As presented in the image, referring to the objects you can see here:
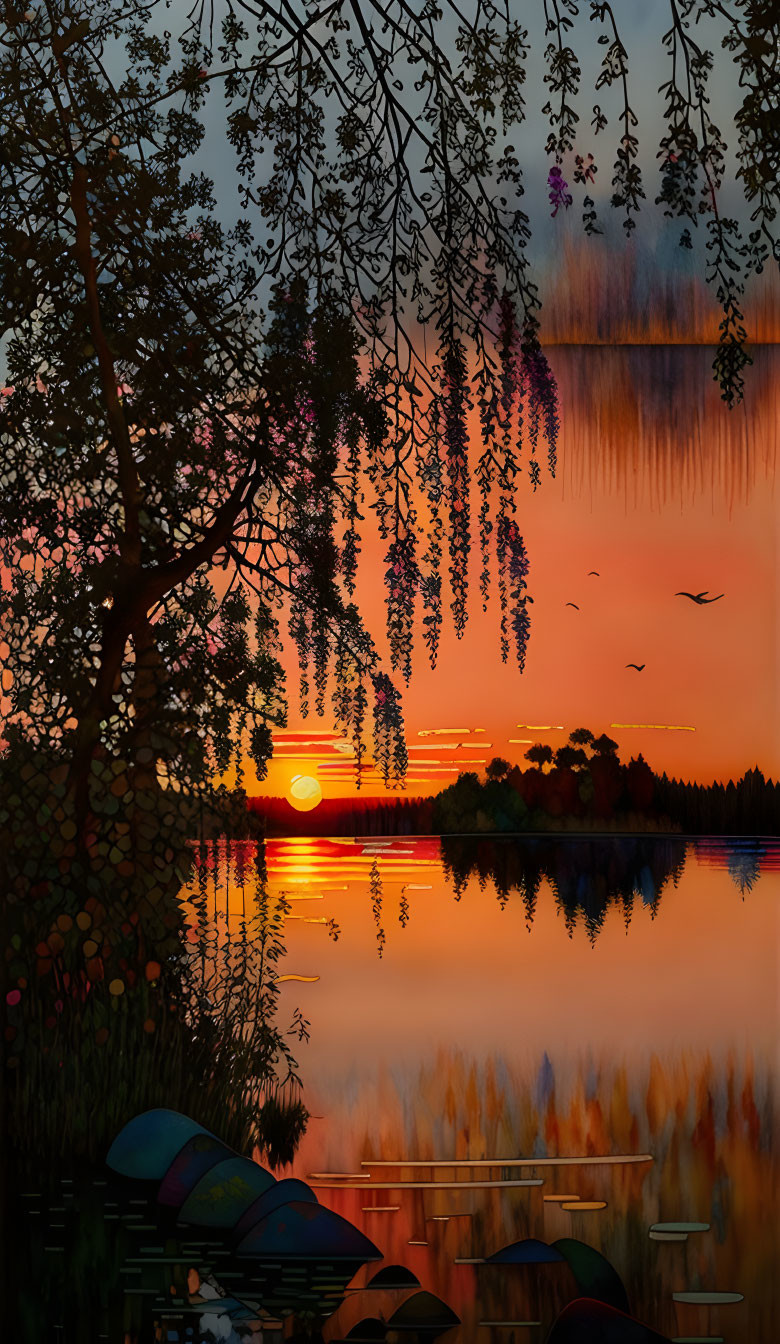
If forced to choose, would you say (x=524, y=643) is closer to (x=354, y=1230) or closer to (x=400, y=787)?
(x=400, y=787)

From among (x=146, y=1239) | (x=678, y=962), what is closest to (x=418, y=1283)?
(x=146, y=1239)

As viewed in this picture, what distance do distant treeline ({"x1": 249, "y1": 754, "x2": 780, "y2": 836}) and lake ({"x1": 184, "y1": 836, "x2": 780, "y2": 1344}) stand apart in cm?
4

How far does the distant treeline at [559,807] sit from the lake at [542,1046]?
0.14ft

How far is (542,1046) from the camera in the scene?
297 cm

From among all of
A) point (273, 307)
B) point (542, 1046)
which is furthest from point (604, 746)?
point (273, 307)

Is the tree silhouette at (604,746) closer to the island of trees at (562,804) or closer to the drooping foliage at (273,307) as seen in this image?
the island of trees at (562,804)

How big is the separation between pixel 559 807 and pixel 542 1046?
1.79 ft

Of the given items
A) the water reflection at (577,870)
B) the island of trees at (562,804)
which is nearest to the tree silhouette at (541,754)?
the island of trees at (562,804)

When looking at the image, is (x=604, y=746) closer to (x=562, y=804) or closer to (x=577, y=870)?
(x=562, y=804)

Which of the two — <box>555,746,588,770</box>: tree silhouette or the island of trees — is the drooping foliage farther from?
<box>555,746,588,770</box>: tree silhouette

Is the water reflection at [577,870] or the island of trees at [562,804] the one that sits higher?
the island of trees at [562,804]

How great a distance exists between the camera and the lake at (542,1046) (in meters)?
2.69

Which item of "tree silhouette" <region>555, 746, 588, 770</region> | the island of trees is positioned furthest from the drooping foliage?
"tree silhouette" <region>555, 746, 588, 770</region>

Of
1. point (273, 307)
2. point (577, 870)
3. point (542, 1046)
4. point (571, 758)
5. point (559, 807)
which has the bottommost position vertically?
point (542, 1046)
